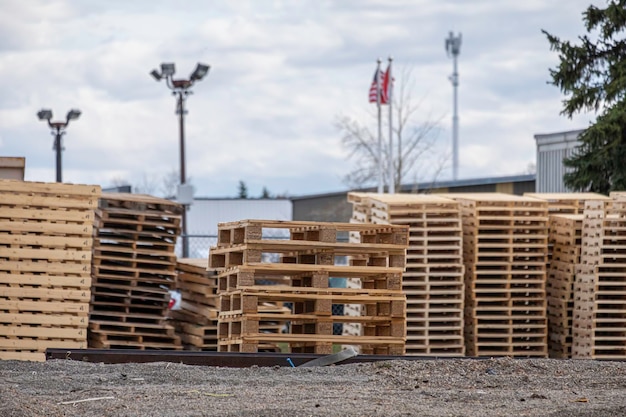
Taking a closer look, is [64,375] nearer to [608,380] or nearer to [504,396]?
[504,396]

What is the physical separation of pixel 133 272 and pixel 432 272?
15.5 ft

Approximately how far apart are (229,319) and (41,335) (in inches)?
125

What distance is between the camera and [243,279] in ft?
42.6

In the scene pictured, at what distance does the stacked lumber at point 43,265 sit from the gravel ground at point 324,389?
3149mm

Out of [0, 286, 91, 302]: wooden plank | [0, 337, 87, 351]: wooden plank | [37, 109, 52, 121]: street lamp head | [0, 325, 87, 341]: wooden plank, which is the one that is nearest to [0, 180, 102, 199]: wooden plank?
[0, 286, 91, 302]: wooden plank

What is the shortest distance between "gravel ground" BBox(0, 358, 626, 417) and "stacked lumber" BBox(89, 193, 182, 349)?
190 inches

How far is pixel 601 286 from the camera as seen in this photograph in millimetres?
17219

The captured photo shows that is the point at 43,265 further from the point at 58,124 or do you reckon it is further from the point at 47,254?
the point at 58,124

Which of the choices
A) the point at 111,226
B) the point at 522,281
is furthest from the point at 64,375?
the point at 522,281

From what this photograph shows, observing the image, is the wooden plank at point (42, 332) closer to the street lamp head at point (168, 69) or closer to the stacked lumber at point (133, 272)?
the stacked lumber at point (133, 272)

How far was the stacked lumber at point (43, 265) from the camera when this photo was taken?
14875 millimetres

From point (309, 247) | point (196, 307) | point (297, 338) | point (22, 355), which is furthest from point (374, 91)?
point (297, 338)

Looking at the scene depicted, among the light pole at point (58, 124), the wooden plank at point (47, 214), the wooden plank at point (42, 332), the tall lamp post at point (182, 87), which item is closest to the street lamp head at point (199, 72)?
the tall lamp post at point (182, 87)

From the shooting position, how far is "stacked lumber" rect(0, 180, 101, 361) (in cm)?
A: 1488
